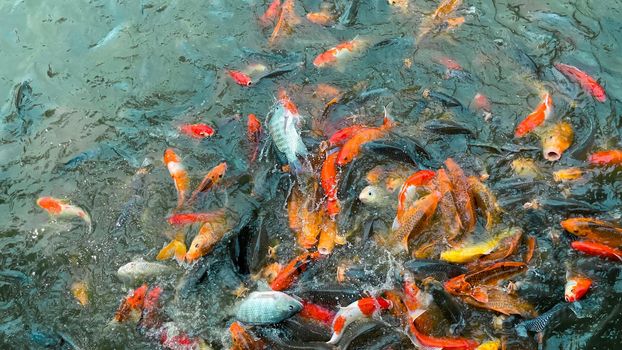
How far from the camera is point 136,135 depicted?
6848 millimetres

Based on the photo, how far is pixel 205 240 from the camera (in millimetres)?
5449

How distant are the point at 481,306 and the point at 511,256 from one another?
68 centimetres

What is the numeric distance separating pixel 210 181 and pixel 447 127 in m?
2.98

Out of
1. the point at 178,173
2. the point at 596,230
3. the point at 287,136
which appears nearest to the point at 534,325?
the point at 596,230

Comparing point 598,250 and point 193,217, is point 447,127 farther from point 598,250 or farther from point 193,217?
point 193,217

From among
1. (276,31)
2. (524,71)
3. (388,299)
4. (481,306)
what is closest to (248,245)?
(388,299)

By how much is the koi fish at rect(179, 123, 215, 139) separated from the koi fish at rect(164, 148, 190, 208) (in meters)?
0.39

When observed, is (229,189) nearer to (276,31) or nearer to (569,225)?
(276,31)

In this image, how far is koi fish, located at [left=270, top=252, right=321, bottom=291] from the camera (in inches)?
197

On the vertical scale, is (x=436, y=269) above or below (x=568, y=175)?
below

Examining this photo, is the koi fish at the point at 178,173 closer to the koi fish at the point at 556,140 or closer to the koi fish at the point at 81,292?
the koi fish at the point at 81,292

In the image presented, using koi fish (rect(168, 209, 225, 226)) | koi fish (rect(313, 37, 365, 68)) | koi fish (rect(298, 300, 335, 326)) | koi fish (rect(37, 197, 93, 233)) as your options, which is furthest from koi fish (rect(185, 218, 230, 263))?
koi fish (rect(313, 37, 365, 68))

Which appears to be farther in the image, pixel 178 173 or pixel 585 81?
pixel 585 81

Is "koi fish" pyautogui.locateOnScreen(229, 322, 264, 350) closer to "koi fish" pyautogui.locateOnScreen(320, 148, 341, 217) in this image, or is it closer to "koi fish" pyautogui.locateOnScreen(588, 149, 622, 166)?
"koi fish" pyautogui.locateOnScreen(320, 148, 341, 217)
